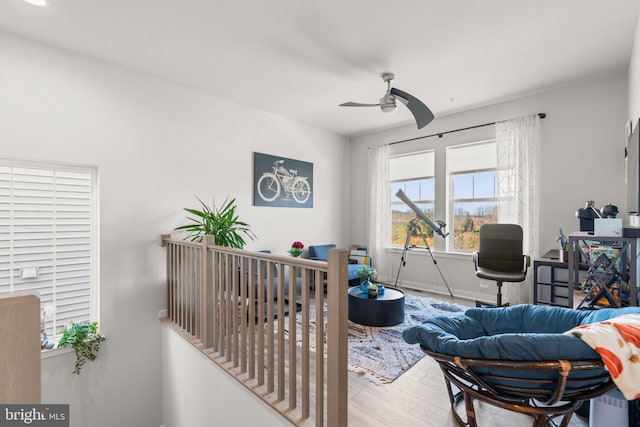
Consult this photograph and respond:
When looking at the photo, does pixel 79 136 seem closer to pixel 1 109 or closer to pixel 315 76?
pixel 1 109

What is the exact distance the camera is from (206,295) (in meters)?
2.36

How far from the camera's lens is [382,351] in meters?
2.63

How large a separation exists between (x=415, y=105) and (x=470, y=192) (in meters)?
2.02

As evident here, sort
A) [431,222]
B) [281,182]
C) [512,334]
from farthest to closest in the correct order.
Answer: [281,182] < [431,222] < [512,334]

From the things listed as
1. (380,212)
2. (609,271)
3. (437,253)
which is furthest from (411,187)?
(609,271)

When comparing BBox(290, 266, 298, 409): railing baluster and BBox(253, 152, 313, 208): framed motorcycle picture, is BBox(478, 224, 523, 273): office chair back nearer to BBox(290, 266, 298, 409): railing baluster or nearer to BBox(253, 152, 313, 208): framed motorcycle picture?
BBox(253, 152, 313, 208): framed motorcycle picture

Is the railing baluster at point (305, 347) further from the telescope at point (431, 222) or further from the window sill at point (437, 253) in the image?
the window sill at point (437, 253)

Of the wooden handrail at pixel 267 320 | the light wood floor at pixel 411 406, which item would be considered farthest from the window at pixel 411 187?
the wooden handrail at pixel 267 320

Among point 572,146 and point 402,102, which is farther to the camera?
point 572,146

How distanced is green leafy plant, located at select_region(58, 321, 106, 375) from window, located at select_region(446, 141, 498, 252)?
4.46 m

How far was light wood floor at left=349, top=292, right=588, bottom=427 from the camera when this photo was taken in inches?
69.0

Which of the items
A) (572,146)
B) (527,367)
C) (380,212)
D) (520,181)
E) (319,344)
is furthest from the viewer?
(380,212)

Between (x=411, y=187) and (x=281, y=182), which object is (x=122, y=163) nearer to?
(x=281, y=182)

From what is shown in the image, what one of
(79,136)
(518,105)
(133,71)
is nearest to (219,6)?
(133,71)
